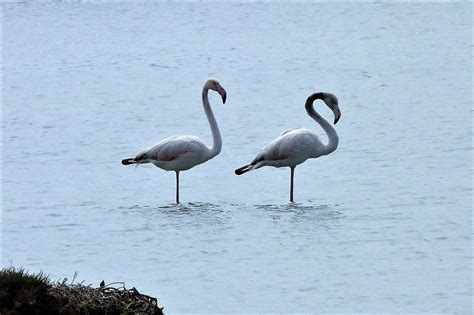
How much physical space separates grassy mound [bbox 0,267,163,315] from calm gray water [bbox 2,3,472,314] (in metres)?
1.37

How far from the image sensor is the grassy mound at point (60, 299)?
18.4 ft

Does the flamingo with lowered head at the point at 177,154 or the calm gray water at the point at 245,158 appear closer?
the calm gray water at the point at 245,158

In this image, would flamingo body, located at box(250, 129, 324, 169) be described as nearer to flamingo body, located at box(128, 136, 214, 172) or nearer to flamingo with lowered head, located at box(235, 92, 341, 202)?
flamingo with lowered head, located at box(235, 92, 341, 202)

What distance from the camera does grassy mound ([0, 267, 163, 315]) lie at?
5613 millimetres

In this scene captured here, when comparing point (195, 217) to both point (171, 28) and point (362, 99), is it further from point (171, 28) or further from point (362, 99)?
point (171, 28)

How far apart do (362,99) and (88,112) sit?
11.2 ft

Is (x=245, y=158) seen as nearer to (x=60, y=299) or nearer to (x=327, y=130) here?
(x=327, y=130)

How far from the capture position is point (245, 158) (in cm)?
1240

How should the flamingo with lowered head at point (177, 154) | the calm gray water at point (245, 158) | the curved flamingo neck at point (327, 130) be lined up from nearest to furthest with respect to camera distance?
1. the calm gray water at point (245, 158)
2. the flamingo with lowered head at point (177, 154)
3. the curved flamingo neck at point (327, 130)

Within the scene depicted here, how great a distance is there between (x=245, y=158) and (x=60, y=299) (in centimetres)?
675

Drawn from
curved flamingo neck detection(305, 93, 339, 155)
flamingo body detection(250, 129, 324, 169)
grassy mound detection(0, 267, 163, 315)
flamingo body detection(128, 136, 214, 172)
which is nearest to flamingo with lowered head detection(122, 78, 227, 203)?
flamingo body detection(128, 136, 214, 172)

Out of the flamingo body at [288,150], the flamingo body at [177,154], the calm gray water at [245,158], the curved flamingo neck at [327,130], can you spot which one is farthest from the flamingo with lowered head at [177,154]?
the curved flamingo neck at [327,130]

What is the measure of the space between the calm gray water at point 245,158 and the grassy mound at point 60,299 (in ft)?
4.50

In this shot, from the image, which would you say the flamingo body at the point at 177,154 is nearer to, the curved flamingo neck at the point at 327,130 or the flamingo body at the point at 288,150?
the flamingo body at the point at 288,150
